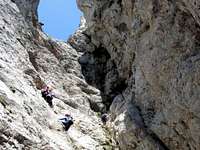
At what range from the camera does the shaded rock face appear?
87.6 feet

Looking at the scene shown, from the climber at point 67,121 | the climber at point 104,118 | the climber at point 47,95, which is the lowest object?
the climber at point 67,121

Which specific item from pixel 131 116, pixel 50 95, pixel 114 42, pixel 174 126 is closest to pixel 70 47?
pixel 114 42

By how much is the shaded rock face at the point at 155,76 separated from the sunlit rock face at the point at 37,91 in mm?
1952

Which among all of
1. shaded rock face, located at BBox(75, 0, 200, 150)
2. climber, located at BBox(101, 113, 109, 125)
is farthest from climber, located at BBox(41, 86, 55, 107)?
shaded rock face, located at BBox(75, 0, 200, 150)

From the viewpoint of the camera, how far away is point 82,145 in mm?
29828

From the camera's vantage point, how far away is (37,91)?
32719 millimetres

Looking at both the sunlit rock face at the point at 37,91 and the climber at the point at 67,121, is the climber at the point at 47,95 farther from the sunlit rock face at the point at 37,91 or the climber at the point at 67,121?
the climber at the point at 67,121

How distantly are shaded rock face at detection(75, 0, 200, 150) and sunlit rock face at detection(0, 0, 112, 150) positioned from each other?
6.41 feet

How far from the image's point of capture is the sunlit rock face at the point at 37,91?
26.1m

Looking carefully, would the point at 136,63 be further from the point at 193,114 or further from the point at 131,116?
the point at 193,114

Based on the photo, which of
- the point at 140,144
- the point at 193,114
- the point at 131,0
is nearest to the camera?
the point at 193,114

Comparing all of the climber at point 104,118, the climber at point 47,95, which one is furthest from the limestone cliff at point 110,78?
the climber at point 104,118

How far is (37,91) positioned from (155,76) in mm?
8290

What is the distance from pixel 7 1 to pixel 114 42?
31.9 ft
